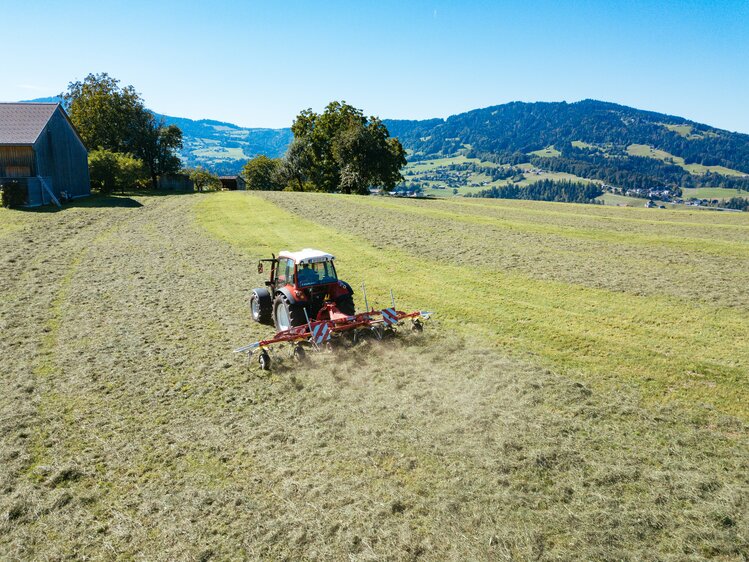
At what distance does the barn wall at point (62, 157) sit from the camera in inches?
1588

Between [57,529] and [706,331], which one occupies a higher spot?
[706,331]

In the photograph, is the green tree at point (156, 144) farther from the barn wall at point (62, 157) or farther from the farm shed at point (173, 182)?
the barn wall at point (62, 157)

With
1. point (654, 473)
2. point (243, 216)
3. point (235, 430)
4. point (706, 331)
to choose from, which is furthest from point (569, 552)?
point (243, 216)

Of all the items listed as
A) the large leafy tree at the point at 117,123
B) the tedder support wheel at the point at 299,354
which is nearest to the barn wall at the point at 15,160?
the large leafy tree at the point at 117,123

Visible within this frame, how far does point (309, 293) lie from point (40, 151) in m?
38.8

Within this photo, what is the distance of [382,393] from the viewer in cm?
1038

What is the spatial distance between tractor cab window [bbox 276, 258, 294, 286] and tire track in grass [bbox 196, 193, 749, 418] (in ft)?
14.1

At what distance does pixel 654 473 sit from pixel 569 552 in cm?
252

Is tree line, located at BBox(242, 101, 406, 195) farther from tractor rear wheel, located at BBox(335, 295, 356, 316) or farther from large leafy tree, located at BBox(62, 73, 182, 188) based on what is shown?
tractor rear wheel, located at BBox(335, 295, 356, 316)

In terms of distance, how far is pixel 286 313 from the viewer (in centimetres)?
1316

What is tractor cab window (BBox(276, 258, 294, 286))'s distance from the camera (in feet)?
44.4

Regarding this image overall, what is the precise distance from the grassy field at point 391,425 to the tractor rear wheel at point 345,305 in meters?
1.37

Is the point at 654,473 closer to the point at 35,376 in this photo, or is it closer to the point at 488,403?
the point at 488,403

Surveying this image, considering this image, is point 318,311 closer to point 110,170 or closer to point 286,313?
point 286,313
